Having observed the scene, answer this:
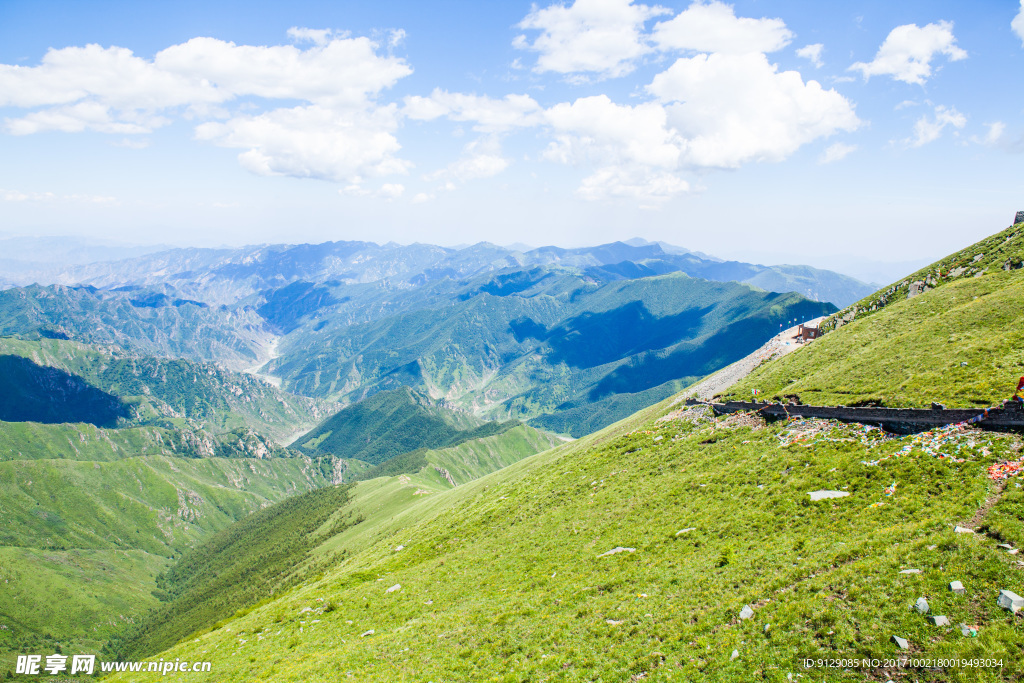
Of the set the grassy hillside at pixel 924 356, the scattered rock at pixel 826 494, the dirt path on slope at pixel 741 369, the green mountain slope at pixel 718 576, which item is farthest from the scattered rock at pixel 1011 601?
the dirt path on slope at pixel 741 369

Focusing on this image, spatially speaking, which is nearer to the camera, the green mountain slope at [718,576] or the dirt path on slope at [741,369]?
the green mountain slope at [718,576]

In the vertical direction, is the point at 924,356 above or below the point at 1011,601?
above

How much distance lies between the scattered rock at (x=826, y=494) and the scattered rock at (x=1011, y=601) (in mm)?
13051

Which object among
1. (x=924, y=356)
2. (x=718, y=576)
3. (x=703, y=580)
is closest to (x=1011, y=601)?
(x=718, y=576)

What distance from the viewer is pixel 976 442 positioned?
28266 mm

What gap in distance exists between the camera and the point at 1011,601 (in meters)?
15.2

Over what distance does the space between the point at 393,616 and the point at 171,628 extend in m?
184

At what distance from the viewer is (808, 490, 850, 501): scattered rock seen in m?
28.3

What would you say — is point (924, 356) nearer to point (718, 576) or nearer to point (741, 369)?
point (718, 576)

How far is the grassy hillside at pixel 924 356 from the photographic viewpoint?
36.7 metres

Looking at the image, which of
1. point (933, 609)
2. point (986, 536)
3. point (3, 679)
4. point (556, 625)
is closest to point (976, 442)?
point (986, 536)

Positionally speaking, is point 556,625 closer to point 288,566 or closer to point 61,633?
point 288,566

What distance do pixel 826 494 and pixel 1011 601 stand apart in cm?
1413

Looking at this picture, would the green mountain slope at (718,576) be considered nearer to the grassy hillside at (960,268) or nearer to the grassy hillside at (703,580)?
the grassy hillside at (703,580)
